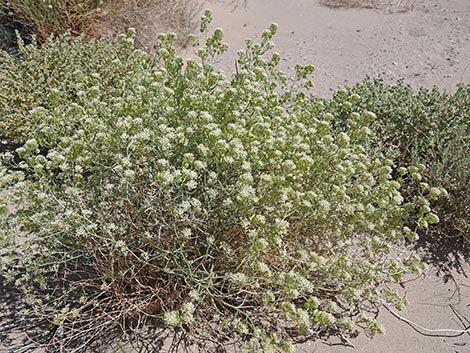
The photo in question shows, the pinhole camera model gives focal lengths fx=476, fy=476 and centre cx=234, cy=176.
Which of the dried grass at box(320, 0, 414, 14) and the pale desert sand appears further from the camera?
the dried grass at box(320, 0, 414, 14)

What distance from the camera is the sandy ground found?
527 cm

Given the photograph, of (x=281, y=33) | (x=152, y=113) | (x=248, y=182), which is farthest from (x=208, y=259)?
(x=281, y=33)

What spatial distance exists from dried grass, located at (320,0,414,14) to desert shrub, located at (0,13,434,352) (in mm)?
5018

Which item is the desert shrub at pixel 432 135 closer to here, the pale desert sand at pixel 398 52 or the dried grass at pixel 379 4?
the pale desert sand at pixel 398 52

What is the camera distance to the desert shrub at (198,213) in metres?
1.97

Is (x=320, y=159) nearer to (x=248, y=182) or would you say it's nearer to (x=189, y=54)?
(x=248, y=182)

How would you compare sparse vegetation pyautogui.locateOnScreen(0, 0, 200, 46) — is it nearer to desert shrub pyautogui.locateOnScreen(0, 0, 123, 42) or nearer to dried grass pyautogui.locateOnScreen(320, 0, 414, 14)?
desert shrub pyautogui.locateOnScreen(0, 0, 123, 42)

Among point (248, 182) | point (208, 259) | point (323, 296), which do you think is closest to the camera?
point (248, 182)

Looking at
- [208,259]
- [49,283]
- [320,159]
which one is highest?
[320,159]

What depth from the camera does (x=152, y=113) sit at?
2.22 meters

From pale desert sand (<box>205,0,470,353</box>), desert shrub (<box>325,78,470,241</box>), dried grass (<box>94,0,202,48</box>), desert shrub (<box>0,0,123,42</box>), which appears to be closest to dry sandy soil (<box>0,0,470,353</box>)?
pale desert sand (<box>205,0,470,353</box>)

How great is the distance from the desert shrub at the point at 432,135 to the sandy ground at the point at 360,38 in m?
1.08

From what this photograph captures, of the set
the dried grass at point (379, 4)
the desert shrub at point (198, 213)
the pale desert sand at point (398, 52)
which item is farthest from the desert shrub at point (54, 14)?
the dried grass at point (379, 4)

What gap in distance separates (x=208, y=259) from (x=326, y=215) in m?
0.59
